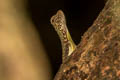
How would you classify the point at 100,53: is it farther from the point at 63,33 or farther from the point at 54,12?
the point at 54,12

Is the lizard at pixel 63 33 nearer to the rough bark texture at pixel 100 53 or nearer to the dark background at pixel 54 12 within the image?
the rough bark texture at pixel 100 53

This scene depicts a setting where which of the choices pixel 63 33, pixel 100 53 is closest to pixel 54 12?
pixel 63 33

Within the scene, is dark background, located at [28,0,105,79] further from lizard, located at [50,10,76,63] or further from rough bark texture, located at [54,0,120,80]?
rough bark texture, located at [54,0,120,80]

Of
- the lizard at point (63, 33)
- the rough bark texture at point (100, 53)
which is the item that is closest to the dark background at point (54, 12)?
the lizard at point (63, 33)

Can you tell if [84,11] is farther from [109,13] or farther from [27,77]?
[109,13]

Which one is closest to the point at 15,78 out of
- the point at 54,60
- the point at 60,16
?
the point at 54,60

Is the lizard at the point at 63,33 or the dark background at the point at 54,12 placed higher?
the lizard at the point at 63,33
